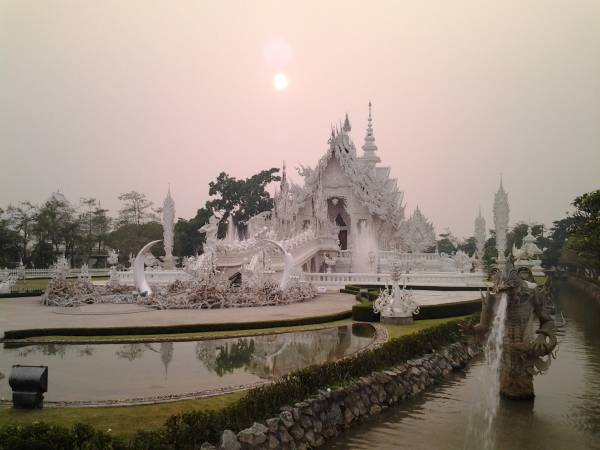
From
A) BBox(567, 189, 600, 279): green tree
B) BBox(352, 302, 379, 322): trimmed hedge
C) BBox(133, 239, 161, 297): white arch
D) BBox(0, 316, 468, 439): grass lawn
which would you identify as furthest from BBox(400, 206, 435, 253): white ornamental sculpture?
BBox(0, 316, 468, 439): grass lawn

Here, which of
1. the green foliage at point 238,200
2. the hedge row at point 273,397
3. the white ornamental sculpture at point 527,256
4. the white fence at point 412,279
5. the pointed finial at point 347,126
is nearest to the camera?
the hedge row at point 273,397

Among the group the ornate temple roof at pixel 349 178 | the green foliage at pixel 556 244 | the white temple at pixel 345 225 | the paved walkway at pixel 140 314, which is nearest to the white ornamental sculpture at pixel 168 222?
the white temple at pixel 345 225

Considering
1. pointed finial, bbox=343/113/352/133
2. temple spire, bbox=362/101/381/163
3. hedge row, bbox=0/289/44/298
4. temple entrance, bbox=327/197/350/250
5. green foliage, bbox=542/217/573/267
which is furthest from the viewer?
green foliage, bbox=542/217/573/267

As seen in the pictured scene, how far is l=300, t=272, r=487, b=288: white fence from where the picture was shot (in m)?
25.2

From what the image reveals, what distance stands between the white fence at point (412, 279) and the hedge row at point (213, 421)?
532 inches

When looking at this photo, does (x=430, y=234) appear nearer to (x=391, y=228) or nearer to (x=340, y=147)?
(x=391, y=228)

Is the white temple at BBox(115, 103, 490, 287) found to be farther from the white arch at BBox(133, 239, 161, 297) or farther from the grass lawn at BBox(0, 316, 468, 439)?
the grass lawn at BBox(0, 316, 468, 439)

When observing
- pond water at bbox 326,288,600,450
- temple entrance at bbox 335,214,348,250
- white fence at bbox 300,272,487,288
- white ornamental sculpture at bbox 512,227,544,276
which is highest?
temple entrance at bbox 335,214,348,250

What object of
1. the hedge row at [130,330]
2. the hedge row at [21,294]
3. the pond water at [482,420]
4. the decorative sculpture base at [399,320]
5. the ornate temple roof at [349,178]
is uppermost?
the ornate temple roof at [349,178]

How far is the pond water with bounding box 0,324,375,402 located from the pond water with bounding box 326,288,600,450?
77.8 inches

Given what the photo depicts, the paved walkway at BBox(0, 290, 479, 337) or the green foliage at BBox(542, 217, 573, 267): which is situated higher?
the green foliage at BBox(542, 217, 573, 267)

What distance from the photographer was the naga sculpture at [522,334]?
10.0 metres

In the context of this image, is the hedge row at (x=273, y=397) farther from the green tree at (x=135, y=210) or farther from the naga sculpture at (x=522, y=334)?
the green tree at (x=135, y=210)

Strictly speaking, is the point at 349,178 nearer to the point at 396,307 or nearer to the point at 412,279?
the point at 412,279
